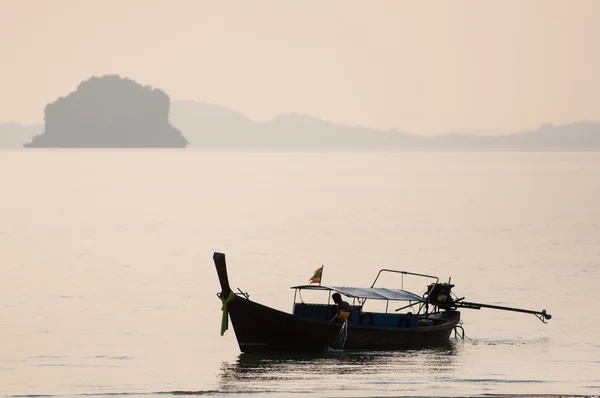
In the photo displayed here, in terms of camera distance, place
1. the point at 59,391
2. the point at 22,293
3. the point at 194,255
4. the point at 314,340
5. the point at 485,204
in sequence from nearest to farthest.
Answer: the point at 59,391
the point at 314,340
the point at 22,293
the point at 194,255
the point at 485,204

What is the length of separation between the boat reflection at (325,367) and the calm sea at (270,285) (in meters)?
0.08

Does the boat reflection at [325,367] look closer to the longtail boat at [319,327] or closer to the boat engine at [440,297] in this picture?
the longtail boat at [319,327]

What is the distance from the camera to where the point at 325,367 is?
33.0 meters

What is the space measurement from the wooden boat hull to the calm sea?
584mm

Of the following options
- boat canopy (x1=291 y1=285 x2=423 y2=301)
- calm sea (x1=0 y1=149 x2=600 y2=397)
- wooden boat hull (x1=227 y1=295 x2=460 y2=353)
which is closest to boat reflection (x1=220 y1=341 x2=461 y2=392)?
calm sea (x1=0 y1=149 x2=600 y2=397)

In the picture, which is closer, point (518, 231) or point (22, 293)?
point (22, 293)

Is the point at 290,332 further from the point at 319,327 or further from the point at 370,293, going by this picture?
the point at 370,293

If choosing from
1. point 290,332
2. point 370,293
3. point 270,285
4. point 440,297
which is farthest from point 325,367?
point 270,285

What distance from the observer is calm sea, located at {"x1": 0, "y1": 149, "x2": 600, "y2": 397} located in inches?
1264

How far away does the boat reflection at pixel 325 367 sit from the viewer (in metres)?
31.1

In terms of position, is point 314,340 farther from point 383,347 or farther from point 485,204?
point 485,204

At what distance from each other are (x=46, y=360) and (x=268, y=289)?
59.5 ft

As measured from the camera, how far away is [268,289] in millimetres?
52344

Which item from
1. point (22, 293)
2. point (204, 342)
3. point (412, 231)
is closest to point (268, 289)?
point (22, 293)
